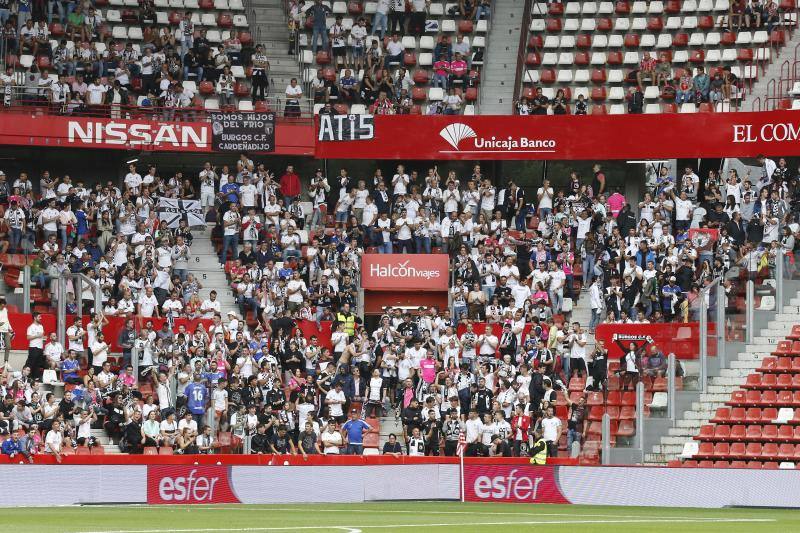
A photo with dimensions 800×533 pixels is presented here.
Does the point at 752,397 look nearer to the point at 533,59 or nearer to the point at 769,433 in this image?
the point at 769,433

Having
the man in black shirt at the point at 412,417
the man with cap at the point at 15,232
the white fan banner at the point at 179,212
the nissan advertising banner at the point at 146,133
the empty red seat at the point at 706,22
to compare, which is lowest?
the man in black shirt at the point at 412,417

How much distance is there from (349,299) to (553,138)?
26.9 ft

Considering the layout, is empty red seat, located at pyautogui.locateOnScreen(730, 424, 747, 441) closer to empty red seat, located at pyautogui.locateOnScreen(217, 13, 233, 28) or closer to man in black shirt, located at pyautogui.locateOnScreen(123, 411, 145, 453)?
man in black shirt, located at pyautogui.locateOnScreen(123, 411, 145, 453)

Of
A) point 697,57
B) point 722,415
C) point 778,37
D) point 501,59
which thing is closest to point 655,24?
point 697,57

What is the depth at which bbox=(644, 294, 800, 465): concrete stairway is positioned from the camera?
1188 inches

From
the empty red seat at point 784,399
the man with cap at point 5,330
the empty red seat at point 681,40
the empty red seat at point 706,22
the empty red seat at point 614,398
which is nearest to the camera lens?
the empty red seat at point 784,399

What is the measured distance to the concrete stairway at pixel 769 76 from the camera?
40.3 metres

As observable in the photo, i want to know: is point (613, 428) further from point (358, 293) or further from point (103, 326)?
Result: point (103, 326)

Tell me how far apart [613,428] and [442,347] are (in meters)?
4.58

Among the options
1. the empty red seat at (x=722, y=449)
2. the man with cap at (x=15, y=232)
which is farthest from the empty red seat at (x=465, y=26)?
the empty red seat at (x=722, y=449)

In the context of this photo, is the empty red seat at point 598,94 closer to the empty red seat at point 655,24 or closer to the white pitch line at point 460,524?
the empty red seat at point 655,24

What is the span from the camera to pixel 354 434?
30.2 metres

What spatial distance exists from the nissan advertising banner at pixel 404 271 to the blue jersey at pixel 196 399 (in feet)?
23.5

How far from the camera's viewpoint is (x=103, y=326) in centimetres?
3338
